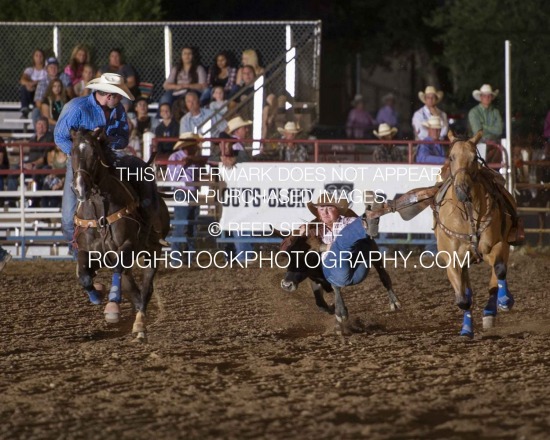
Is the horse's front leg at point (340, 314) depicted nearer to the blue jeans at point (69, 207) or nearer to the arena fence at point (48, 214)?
the blue jeans at point (69, 207)

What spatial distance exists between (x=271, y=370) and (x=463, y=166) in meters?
2.15

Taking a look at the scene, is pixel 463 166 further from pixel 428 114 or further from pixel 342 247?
pixel 428 114

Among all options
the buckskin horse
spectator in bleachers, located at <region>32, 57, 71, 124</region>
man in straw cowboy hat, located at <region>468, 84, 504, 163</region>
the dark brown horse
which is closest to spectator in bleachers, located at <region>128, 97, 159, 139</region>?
spectator in bleachers, located at <region>32, 57, 71, 124</region>

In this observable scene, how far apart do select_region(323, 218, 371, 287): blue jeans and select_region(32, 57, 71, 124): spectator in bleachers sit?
806 centimetres

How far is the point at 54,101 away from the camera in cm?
1568

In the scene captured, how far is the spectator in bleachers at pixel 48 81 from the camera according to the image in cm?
1577

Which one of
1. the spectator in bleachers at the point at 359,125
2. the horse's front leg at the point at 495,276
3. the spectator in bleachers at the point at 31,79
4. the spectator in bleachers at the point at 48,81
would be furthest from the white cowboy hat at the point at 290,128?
the spectator in bleachers at the point at 359,125

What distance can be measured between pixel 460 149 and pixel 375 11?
22.3 meters

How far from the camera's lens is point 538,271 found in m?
13.0

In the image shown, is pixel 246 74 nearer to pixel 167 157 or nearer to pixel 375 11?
pixel 167 157

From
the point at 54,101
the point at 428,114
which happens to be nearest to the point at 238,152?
the point at 428,114

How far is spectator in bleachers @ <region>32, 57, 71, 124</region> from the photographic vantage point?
15.8m

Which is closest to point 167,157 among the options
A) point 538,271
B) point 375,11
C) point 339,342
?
point 538,271

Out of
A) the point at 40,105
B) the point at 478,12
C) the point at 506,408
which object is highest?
the point at 478,12
